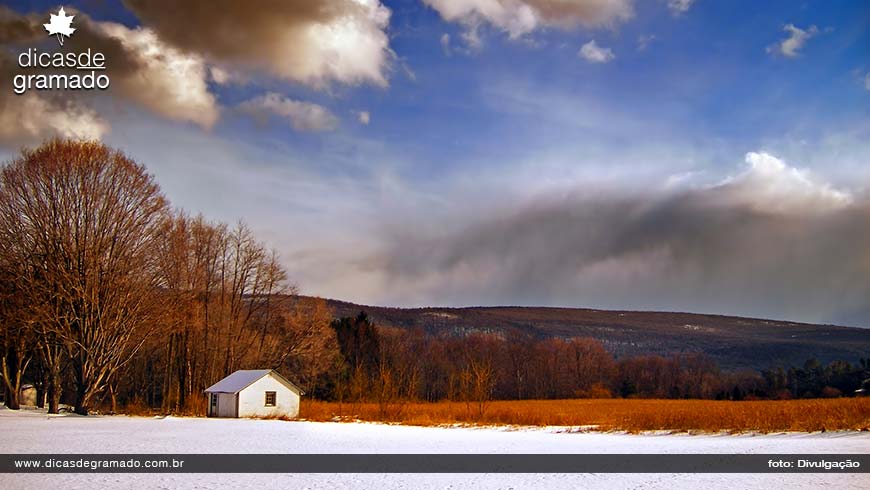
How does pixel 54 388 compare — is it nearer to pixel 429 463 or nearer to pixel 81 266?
pixel 81 266

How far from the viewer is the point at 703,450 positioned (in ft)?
68.1

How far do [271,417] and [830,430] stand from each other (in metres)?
33.6

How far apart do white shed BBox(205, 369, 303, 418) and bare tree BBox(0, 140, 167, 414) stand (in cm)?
807

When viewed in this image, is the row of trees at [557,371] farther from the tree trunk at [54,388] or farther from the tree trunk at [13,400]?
the tree trunk at [54,388]

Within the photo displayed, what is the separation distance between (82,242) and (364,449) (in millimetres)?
26828

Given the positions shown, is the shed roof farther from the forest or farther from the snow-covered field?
the snow-covered field

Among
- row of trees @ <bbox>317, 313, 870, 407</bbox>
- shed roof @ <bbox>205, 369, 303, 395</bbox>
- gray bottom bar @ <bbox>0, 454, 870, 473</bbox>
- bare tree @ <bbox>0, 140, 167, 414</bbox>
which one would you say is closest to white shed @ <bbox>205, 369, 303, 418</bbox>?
shed roof @ <bbox>205, 369, 303, 395</bbox>

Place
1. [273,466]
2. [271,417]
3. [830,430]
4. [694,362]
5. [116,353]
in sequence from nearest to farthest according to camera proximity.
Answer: [273,466]
[830,430]
[116,353]
[271,417]
[694,362]

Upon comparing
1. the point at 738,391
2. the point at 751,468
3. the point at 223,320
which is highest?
the point at 223,320

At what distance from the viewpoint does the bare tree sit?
4006 cm

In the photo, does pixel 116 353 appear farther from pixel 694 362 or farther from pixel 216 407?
pixel 694 362

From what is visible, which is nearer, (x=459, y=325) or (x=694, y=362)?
(x=694, y=362)

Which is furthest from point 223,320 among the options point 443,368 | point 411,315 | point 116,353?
point 411,315

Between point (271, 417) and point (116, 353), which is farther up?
point (116, 353)
